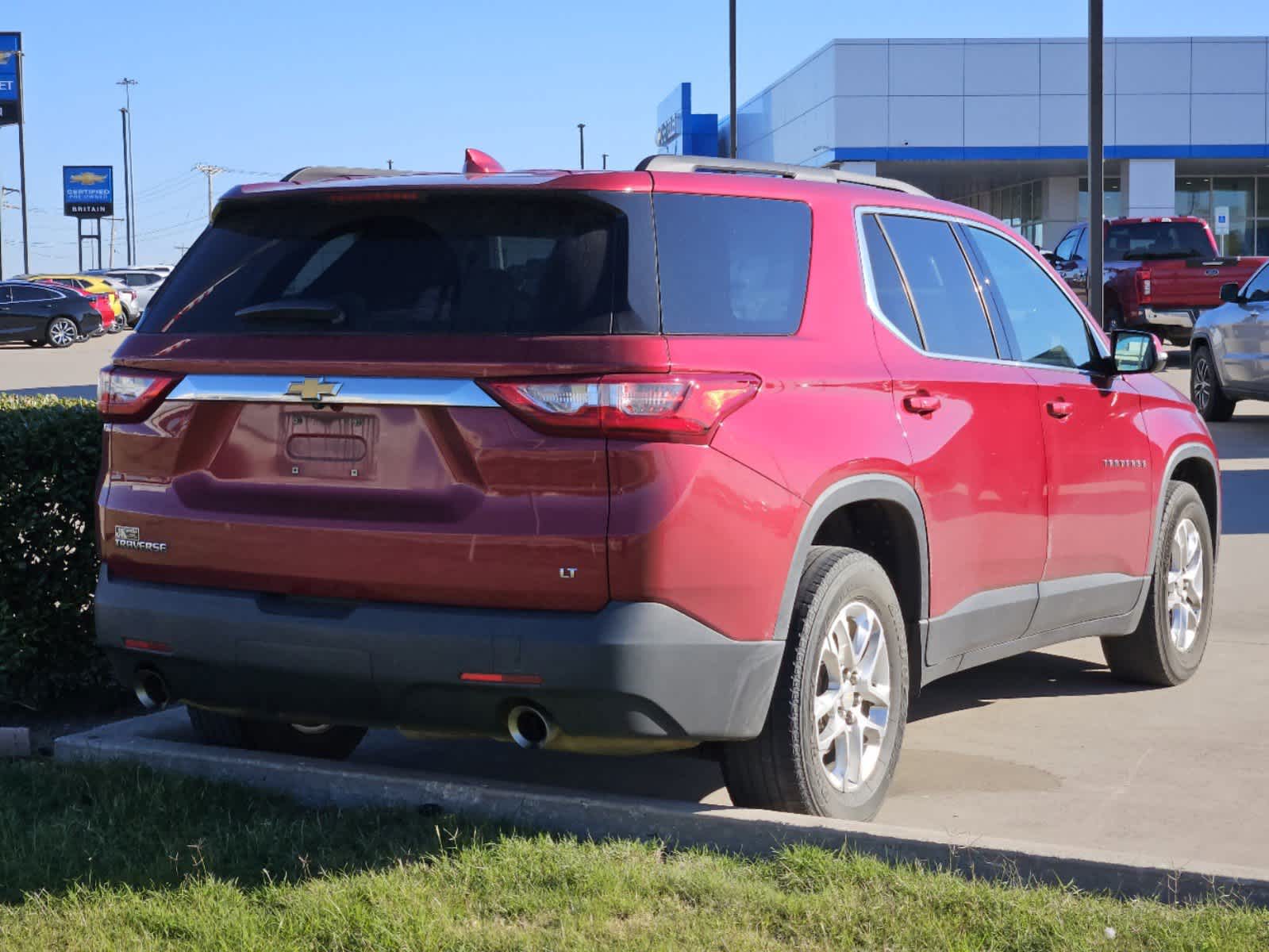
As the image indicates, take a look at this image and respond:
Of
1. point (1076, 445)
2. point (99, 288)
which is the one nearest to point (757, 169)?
point (1076, 445)

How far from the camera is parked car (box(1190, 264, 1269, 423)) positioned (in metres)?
17.4

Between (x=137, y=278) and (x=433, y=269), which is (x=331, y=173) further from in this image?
(x=137, y=278)

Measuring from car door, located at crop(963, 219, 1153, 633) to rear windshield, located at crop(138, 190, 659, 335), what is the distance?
2.07 meters

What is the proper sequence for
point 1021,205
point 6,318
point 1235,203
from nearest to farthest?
point 6,318 < point 1235,203 < point 1021,205

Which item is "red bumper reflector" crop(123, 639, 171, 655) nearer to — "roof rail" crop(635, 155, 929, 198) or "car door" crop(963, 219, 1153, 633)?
"roof rail" crop(635, 155, 929, 198)

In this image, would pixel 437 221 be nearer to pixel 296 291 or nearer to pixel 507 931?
pixel 296 291

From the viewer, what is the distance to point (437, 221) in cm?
462

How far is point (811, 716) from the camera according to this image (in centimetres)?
480

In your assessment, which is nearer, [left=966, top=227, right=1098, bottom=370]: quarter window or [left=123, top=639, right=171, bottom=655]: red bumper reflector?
[left=123, top=639, right=171, bottom=655]: red bumper reflector

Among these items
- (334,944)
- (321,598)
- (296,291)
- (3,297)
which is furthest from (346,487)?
(3,297)

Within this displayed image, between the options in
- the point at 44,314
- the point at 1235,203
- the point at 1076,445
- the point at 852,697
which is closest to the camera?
the point at 852,697

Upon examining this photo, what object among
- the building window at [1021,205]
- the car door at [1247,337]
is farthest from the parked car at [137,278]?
the car door at [1247,337]

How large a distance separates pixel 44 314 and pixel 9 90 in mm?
31836

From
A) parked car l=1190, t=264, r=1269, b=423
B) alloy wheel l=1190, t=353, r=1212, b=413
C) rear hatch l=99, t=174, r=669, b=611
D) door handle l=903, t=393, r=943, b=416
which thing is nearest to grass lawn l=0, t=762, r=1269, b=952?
rear hatch l=99, t=174, r=669, b=611
